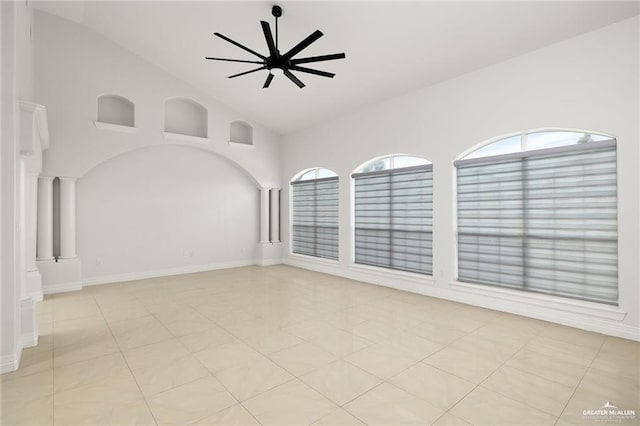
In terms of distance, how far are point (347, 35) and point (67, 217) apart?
19.0 ft

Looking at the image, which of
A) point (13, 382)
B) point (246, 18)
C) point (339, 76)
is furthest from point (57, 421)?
point (339, 76)

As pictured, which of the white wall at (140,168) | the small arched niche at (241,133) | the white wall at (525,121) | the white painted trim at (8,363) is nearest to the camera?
the white painted trim at (8,363)

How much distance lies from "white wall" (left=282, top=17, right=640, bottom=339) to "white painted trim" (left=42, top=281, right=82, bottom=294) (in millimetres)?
5138

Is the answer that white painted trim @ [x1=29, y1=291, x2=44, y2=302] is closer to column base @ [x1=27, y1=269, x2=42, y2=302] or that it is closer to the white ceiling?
column base @ [x1=27, y1=269, x2=42, y2=302]

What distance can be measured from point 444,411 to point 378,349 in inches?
42.5

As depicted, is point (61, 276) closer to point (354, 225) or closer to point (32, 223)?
point (32, 223)

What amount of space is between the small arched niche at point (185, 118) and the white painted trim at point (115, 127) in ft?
2.19

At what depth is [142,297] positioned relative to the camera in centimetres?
545

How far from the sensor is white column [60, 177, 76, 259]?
19.5 feet

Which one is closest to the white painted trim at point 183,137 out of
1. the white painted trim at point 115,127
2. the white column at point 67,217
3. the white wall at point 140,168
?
the white wall at point 140,168

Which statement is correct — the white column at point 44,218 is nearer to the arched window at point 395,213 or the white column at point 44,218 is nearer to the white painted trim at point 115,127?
the white painted trim at point 115,127

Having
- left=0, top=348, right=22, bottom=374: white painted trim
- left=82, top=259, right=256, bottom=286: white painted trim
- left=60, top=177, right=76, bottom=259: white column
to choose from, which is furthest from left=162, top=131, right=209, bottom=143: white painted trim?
left=0, top=348, right=22, bottom=374: white painted trim

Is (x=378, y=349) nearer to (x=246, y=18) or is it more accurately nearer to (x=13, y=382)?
(x=13, y=382)

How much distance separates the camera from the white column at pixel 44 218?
5.69 m
